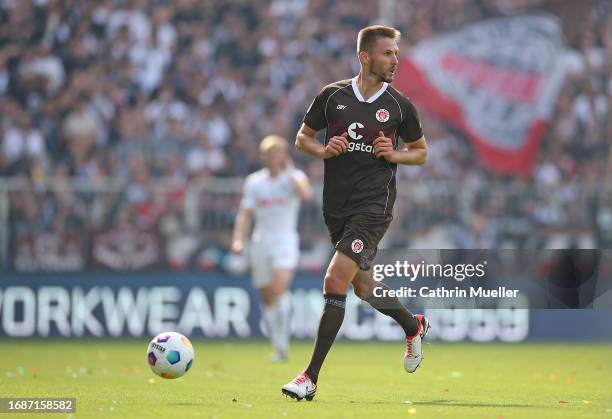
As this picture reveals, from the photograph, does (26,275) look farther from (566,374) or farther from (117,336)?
(566,374)

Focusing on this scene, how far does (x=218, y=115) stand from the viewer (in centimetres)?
2178

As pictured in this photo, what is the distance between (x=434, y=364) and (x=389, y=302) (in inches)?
183

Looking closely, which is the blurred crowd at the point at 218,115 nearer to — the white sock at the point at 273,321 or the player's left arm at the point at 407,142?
the white sock at the point at 273,321

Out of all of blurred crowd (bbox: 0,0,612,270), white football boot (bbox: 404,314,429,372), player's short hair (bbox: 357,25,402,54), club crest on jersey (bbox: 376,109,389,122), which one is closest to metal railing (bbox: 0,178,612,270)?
blurred crowd (bbox: 0,0,612,270)

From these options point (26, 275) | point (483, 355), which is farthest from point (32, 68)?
point (483, 355)

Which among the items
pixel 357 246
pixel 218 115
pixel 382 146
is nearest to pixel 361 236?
pixel 357 246

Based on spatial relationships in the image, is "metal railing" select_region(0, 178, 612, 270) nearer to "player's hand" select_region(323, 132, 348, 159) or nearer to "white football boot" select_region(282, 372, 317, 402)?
"player's hand" select_region(323, 132, 348, 159)

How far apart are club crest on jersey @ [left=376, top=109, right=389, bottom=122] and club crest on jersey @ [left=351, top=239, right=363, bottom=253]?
0.94 meters

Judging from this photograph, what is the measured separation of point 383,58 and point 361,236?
4.42 ft

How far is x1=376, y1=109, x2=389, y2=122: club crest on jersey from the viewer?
948cm

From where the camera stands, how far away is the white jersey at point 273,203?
15.5 metres

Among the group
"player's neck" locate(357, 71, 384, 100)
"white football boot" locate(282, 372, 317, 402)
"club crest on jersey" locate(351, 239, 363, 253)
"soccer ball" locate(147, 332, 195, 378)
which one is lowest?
"white football boot" locate(282, 372, 317, 402)

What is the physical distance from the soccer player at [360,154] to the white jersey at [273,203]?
18.9 ft

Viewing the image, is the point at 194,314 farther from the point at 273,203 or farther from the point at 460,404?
the point at 460,404
